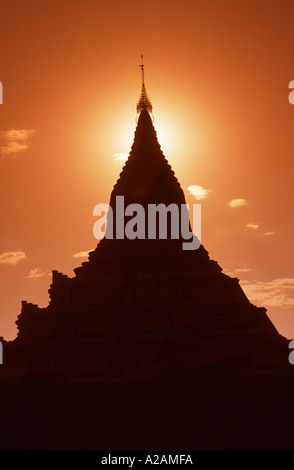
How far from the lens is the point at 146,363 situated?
5703cm

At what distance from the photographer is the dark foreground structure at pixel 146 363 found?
5416 cm

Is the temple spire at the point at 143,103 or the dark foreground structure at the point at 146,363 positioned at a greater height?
the temple spire at the point at 143,103

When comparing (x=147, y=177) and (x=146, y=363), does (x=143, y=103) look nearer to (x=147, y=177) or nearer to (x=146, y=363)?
(x=147, y=177)

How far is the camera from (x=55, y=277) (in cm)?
6181

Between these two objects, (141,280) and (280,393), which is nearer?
(280,393)

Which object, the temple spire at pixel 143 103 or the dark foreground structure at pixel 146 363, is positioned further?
the temple spire at pixel 143 103

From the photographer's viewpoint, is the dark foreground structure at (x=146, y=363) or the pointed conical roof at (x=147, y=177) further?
the pointed conical roof at (x=147, y=177)

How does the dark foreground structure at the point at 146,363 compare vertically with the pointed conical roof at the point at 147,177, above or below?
below

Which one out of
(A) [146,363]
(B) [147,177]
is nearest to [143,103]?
(B) [147,177]
